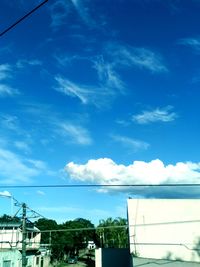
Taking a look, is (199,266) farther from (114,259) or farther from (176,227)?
(114,259)

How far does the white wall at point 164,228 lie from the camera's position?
3378 cm

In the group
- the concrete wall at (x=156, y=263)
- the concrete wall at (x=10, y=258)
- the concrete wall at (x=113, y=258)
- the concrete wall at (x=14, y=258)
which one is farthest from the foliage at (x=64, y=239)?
the concrete wall at (x=156, y=263)

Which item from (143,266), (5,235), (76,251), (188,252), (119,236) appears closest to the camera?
(143,266)

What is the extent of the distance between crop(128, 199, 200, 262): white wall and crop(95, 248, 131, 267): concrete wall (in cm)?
1202

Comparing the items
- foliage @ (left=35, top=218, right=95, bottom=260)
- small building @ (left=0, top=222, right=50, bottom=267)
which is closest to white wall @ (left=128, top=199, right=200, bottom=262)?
small building @ (left=0, top=222, right=50, bottom=267)

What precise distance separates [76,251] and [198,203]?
79.7 meters

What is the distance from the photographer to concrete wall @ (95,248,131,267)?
151 ft

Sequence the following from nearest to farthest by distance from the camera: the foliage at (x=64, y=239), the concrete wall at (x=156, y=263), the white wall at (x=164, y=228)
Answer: the concrete wall at (x=156, y=263)
the white wall at (x=164, y=228)
the foliage at (x=64, y=239)

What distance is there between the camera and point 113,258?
153 feet

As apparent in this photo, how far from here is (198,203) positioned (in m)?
34.2

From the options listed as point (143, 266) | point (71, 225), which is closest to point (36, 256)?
point (143, 266)

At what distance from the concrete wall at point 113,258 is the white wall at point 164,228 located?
1202 cm

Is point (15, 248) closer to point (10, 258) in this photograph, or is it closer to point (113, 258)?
point (10, 258)

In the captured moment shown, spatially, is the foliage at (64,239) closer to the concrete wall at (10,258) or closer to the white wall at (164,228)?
the concrete wall at (10,258)
